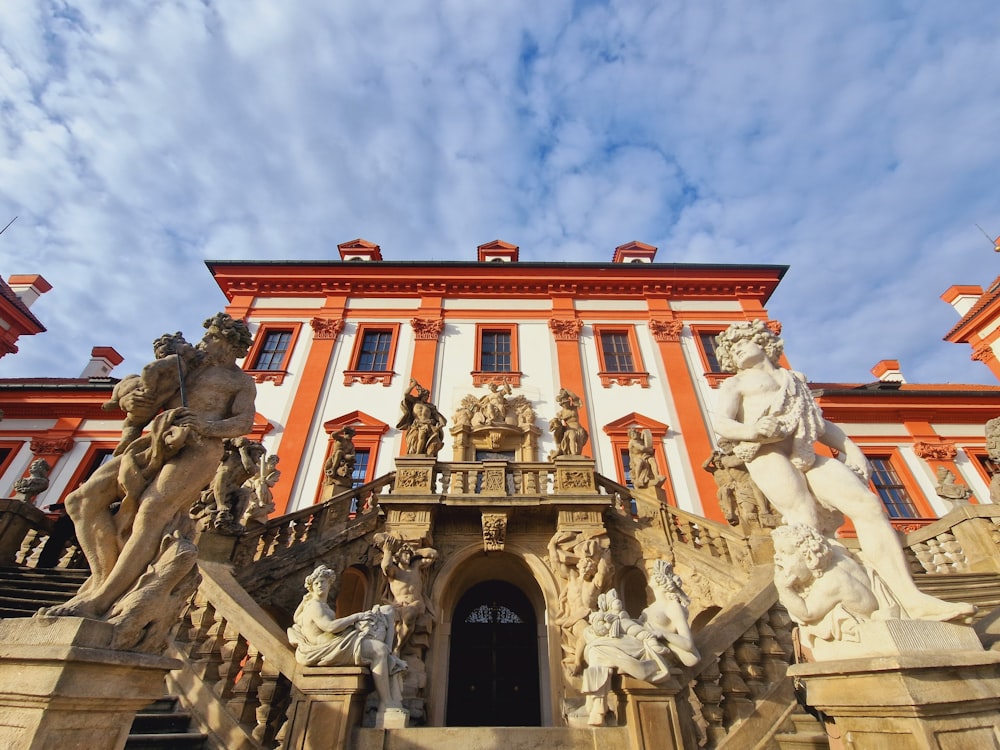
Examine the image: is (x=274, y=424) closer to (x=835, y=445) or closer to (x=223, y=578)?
(x=223, y=578)

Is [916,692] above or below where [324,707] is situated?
above

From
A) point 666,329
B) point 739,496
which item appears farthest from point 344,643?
point 666,329

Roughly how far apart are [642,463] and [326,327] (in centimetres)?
1167

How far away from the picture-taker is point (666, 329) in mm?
16156

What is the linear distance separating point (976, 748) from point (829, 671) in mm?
617

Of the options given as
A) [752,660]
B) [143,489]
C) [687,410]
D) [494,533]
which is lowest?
[752,660]

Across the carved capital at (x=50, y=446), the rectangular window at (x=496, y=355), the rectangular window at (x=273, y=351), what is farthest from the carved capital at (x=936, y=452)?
the carved capital at (x=50, y=446)

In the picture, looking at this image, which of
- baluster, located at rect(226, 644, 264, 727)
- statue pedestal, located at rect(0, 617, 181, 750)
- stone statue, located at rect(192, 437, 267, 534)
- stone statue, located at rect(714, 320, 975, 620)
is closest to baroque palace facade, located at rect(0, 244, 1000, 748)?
baluster, located at rect(226, 644, 264, 727)

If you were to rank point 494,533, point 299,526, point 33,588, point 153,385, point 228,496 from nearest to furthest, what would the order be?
point 153,385 < point 33,588 < point 228,496 < point 299,526 < point 494,533

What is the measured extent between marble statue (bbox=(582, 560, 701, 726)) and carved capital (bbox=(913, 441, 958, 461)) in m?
15.8

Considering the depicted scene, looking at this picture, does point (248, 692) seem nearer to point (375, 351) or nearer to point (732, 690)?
point (732, 690)

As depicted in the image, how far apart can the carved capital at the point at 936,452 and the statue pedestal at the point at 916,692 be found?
1641cm


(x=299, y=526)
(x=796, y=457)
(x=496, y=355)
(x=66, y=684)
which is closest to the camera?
(x=66, y=684)

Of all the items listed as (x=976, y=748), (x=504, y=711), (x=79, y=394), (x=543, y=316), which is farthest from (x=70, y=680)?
(x=79, y=394)
